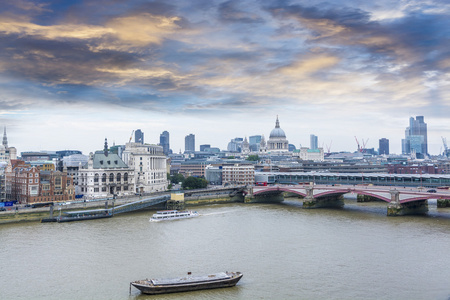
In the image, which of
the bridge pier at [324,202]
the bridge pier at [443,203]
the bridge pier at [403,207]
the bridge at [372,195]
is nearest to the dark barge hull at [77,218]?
the bridge pier at [324,202]

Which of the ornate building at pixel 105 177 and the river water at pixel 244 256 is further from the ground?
the ornate building at pixel 105 177

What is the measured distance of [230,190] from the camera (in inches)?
3748

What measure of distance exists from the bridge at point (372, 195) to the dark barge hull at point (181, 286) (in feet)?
Answer: 126

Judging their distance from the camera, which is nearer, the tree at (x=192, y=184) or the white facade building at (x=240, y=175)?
the tree at (x=192, y=184)

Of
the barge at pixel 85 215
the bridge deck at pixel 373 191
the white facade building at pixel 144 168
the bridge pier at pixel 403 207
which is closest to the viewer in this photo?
the barge at pixel 85 215

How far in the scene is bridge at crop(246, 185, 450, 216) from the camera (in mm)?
63594

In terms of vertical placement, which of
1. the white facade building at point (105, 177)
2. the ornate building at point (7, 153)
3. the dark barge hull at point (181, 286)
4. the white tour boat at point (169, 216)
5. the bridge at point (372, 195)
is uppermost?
the ornate building at point (7, 153)

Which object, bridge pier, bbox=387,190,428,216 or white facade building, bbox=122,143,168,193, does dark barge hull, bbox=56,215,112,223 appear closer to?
white facade building, bbox=122,143,168,193

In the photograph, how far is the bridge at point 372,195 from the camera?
63594 millimetres

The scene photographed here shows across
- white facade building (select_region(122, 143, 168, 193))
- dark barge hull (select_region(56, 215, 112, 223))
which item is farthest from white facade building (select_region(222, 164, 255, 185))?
dark barge hull (select_region(56, 215, 112, 223))

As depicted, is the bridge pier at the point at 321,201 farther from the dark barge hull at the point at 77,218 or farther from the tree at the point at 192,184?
the tree at the point at 192,184

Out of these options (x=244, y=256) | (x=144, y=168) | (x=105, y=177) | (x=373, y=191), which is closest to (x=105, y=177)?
(x=105, y=177)

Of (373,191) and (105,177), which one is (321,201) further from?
(105,177)

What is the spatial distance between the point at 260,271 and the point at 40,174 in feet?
175
